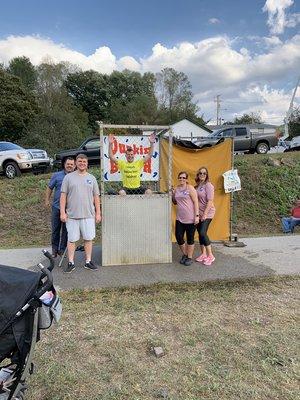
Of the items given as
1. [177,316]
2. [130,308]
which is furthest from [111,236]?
[177,316]

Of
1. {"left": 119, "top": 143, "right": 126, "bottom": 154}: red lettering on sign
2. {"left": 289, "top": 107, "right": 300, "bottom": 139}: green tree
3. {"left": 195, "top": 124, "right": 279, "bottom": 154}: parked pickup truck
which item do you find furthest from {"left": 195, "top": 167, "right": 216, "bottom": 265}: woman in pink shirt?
{"left": 289, "top": 107, "right": 300, "bottom": 139}: green tree

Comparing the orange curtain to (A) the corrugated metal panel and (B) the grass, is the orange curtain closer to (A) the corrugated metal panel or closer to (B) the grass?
(A) the corrugated metal panel

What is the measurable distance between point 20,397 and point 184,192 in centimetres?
415

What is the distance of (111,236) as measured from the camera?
619cm

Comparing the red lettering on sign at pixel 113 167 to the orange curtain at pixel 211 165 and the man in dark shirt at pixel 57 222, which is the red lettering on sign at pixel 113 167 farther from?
the orange curtain at pixel 211 165

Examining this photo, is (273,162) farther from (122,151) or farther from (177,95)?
(177,95)

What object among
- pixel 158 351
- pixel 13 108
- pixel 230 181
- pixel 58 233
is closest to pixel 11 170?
pixel 58 233

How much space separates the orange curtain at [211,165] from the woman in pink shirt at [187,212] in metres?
0.96

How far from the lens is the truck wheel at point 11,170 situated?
15.4m

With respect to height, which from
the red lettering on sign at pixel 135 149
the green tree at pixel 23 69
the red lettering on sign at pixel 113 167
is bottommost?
the red lettering on sign at pixel 113 167

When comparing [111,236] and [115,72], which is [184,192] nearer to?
[111,236]

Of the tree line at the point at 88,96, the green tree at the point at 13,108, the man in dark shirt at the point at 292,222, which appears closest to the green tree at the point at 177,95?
the tree line at the point at 88,96

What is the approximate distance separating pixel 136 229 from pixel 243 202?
8165 mm

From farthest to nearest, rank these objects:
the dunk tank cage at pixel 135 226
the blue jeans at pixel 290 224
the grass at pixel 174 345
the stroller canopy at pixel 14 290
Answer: the blue jeans at pixel 290 224 < the dunk tank cage at pixel 135 226 < the grass at pixel 174 345 < the stroller canopy at pixel 14 290
